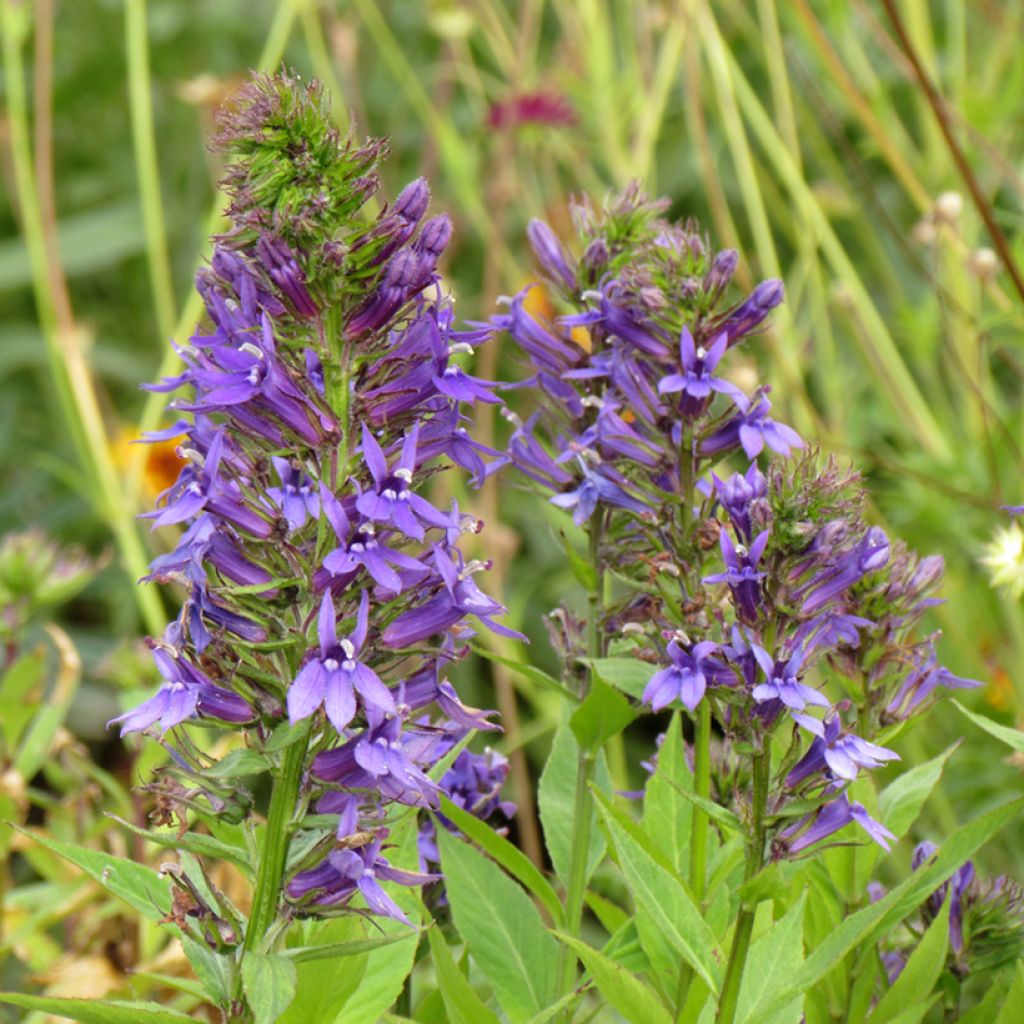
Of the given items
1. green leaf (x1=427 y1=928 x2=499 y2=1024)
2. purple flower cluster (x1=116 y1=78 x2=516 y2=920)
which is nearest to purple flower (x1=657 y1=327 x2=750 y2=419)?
purple flower cluster (x1=116 y1=78 x2=516 y2=920)

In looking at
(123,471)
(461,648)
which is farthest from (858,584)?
(123,471)

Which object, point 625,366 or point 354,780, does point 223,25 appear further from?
point 354,780

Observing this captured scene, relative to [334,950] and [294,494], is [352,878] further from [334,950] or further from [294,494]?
[294,494]

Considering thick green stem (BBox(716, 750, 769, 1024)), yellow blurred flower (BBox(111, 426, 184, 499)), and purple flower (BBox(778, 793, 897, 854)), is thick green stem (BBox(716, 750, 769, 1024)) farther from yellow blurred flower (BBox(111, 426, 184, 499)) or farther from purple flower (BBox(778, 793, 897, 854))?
yellow blurred flower (BBox(111, 426, 184, 499))

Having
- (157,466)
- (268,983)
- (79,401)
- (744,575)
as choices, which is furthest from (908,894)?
(157,466)

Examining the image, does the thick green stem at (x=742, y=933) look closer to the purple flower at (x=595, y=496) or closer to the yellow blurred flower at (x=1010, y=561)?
the purple flower at (x=595, y=496)

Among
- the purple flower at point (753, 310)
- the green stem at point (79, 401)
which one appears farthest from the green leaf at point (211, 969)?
the green stem at point (79, 401)
